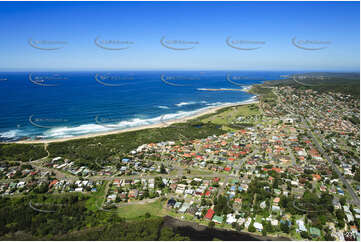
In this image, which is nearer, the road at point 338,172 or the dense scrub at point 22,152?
the road at point 338,172

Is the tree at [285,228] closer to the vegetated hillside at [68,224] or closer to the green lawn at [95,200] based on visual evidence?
the vegetated hillside at [68,224]

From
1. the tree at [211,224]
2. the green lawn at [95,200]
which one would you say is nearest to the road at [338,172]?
the tree at [211,224]

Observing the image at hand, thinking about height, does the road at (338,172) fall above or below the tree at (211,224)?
above

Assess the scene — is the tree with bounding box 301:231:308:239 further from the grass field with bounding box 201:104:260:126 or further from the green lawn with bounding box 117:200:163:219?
the grass field with bounding box 201:104:260:126

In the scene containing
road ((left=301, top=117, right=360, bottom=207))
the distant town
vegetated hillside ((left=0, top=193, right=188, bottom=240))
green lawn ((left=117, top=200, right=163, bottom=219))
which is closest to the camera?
vegetated hillside ((left=0, top=193, right=188, bottom=240))

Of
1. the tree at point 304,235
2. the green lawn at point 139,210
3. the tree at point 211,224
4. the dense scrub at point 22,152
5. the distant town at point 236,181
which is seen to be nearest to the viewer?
the tree at point 304,235

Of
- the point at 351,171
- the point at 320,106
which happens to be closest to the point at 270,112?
the point at 320,106

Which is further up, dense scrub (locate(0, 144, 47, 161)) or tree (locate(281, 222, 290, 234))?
dense scrub (locate(0, 144, 47, 161))

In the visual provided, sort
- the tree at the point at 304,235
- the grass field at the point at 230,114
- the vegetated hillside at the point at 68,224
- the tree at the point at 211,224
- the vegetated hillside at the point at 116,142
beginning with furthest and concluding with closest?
the grass field at the point at 230,114 < the vegetated hillside at the point at 116,142 < the tree at the point at 211,224 < the tree at the point at 304,235 < the vegetated hillside at the point at 68,224

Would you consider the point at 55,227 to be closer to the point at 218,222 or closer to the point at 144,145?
the point at 218,222

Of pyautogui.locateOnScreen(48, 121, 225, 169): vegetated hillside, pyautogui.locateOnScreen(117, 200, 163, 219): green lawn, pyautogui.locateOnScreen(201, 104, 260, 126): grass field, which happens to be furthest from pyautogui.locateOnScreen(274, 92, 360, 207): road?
pyautogui.locateOnScreen(117, 200, 163, 219): green lawn

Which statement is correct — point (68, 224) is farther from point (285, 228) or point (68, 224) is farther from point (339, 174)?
point (339, 174)
